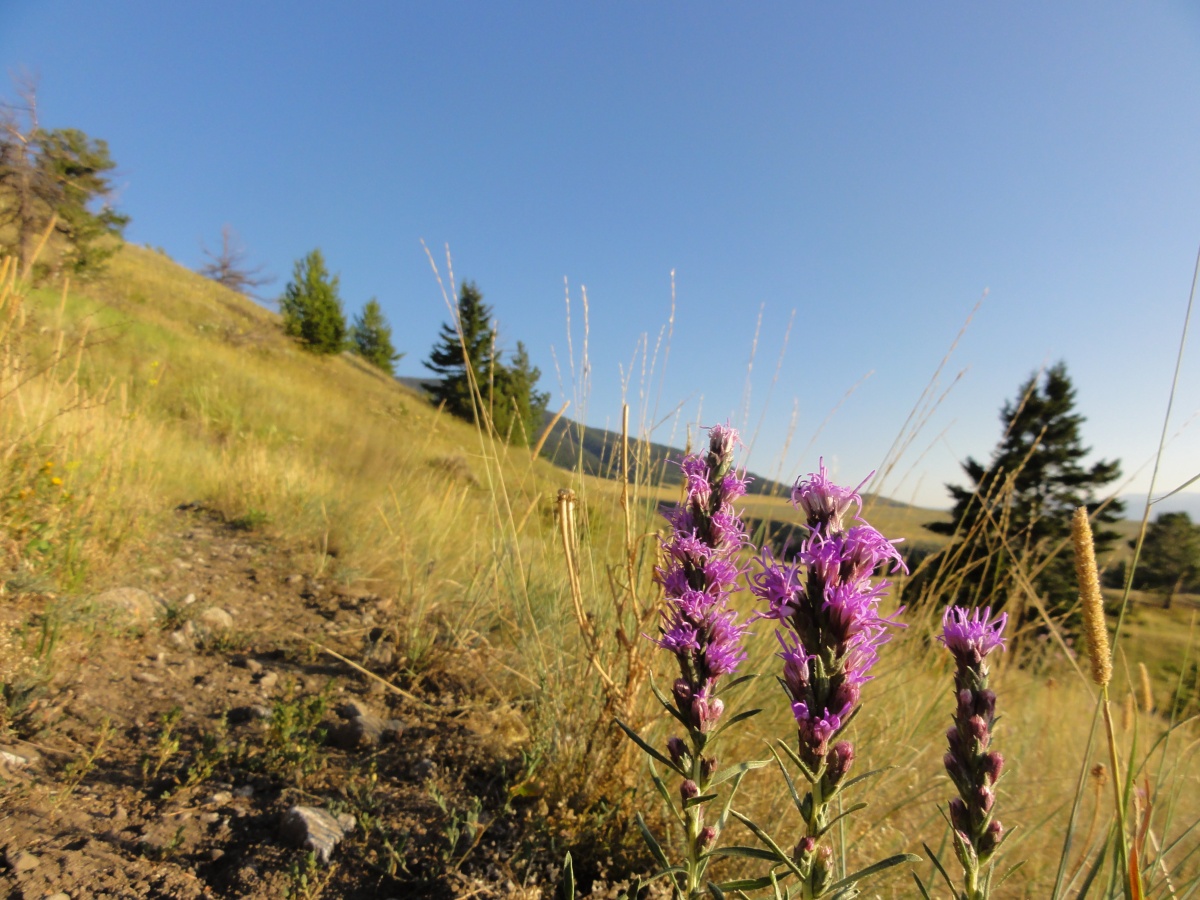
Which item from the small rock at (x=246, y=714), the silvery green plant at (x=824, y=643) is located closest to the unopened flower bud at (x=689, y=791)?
the silvery green plant at (x=824, y=643)

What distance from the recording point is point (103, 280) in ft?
65.9

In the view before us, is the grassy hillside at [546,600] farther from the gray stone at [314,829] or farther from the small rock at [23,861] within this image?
the small rock at [23,861]

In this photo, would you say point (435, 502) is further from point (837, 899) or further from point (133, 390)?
point (133, 390)

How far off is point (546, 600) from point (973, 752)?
2383mm

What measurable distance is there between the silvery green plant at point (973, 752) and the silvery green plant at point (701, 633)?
0.35 meters

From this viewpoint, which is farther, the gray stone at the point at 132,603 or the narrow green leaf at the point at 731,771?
the gray stone at the point at 132,603

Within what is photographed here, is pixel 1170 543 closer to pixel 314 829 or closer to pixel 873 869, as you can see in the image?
pixel 873 869

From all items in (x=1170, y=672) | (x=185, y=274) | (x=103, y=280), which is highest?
(x=185, y=274)

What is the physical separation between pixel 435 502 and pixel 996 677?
4.44 meters

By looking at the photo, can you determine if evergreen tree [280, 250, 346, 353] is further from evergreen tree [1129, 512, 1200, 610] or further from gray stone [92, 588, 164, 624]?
evergreen tree [1129, 512, 1200, 610]

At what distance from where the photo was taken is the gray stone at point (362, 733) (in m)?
2.47

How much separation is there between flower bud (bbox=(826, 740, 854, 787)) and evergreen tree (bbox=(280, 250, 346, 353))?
3052 centimetres

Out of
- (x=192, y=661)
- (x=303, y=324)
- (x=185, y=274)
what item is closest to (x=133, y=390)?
(x=192, y=661)

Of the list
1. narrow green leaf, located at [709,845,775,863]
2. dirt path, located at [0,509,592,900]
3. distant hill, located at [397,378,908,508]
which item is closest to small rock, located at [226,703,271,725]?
dirt path, located at [0,509,592,900]
